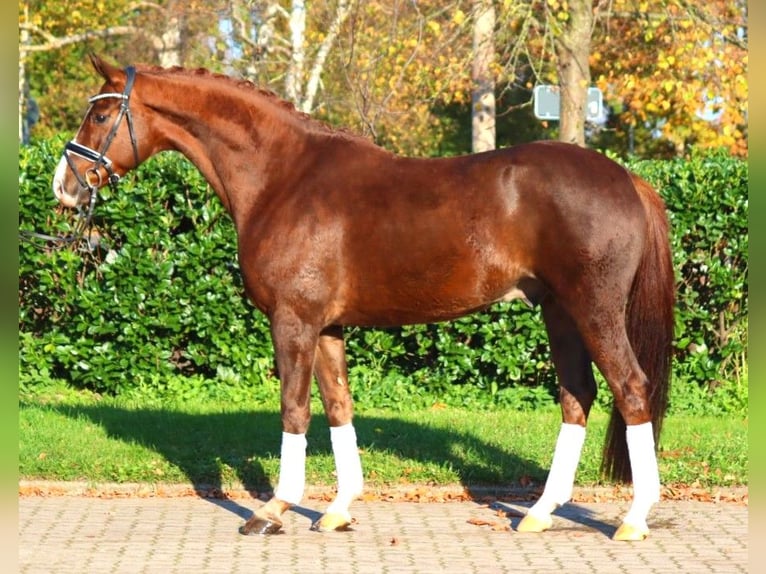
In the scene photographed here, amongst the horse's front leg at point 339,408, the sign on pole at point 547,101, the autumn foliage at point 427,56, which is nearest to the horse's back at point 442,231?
the horse's front leg at point 339,408

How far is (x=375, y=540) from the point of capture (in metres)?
6.54

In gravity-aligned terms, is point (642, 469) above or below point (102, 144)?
below

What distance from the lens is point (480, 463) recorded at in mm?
8133

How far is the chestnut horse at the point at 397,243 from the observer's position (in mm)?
6395

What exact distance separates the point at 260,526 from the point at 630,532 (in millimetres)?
2041

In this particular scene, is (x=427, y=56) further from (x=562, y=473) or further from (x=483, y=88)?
(x=562, y=473)

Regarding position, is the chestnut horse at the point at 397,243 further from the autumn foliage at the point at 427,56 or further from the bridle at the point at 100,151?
the autumn foliage at the point at 427,56

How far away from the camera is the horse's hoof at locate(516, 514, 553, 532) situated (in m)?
6.70

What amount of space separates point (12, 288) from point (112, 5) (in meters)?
27.3

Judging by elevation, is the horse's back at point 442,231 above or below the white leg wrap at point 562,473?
above

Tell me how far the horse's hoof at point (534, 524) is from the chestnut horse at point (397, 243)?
0.5 inches

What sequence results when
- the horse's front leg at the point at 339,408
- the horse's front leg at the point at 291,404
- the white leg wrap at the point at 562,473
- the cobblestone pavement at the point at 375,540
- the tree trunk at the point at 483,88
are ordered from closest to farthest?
1. the cobblestone pavement at the point at 375,540
2. the horse's front leg at the point at 291,404
3. the white leg wrap at the point at 562,473
4. the horse's front leg at the point at 339,408
5. the tree trunk at the point at 483,88

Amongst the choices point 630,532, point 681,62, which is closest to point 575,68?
point 681,62

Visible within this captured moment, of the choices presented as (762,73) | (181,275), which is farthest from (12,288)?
(181,275)
